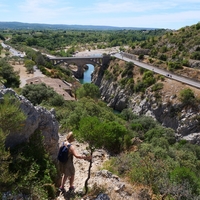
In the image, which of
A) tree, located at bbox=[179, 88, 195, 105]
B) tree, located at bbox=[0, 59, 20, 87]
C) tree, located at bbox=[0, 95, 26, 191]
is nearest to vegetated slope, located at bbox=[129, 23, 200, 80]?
tree, located at bbox=[179, 88, 195, 105]

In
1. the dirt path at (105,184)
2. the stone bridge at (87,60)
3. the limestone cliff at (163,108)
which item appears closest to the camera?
the dirt path at (105,184)

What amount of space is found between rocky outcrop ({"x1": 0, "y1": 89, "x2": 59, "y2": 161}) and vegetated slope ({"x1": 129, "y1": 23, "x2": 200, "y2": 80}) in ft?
137

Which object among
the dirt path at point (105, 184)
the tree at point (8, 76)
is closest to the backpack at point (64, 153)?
the dirt path at point (105, 184)

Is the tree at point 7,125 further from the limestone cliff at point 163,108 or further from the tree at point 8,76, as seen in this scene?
the tree at point 8,76

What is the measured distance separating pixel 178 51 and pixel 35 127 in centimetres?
5842

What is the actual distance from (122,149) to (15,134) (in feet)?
34.3

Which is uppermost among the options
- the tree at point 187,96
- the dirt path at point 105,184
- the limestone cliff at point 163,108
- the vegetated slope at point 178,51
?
the dirt path at point 105,184

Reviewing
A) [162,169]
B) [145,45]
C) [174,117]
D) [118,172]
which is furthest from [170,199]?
[145,45]

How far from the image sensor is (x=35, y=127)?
30.1 ft

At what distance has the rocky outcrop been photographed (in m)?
8.42

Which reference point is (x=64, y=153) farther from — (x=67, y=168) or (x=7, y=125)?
(x=7, y=125)

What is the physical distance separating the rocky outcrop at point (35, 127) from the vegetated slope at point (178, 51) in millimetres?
41713

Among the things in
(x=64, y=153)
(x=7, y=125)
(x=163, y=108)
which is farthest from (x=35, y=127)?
(x=163, y=108)

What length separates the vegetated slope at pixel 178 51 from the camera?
5172 centimetres
